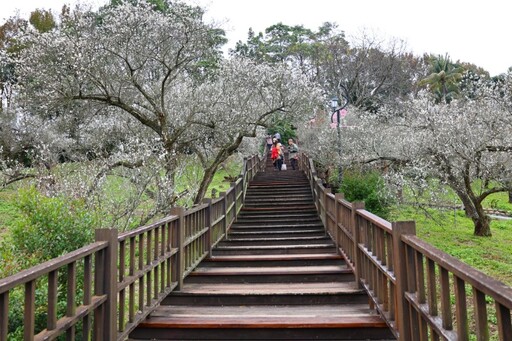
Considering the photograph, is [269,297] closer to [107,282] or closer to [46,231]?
[107,282]

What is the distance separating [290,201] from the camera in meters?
12.0

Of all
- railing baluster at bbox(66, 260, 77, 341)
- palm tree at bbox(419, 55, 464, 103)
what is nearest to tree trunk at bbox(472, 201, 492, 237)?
railing baluster at bbox(66, 260, 77, 341)

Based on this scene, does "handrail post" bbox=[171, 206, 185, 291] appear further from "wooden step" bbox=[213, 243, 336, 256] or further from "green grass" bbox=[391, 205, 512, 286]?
"green grass" bbox=[391, 205, 512, 286]

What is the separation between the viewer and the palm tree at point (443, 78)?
3170cm

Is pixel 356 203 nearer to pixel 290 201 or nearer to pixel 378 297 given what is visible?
Result: pixel 378 297

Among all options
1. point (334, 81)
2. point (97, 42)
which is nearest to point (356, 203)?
point (97, 42)

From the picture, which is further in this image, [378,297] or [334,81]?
[334,81]

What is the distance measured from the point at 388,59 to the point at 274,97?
842 inches

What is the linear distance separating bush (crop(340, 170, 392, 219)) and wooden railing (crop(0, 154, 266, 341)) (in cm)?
626

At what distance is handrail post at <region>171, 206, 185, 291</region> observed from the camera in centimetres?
434

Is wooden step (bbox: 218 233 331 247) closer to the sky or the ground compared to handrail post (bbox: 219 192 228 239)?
closer to the ground

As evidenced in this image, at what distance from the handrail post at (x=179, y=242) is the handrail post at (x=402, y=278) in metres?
2.53

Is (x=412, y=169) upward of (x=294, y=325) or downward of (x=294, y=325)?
upward

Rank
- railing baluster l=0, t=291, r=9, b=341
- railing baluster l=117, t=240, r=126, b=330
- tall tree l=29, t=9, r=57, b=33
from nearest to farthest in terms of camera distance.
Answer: railing baluster l=0, t=291, r=9, b=341, railing baluster l=117, t=240, r=126, b=330, tall tree l=29, t=9, r=57, b=33
